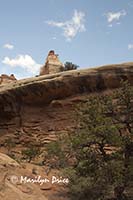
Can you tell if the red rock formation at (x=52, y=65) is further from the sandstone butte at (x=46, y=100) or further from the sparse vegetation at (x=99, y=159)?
the sparse vegetation at (x=99, y=159)

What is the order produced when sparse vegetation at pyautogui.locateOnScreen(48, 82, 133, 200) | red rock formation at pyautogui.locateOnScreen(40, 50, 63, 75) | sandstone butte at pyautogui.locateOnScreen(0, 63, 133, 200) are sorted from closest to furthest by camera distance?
sparse vegetation at pyautogui.locateOnScreen(48, 82, 133, 200), sandstone butte at pyautogui.locateOnScreen(0, 63, 133, 200), red rock formation at pyautogui.locateOnScreen(40, 50, 63, 75)

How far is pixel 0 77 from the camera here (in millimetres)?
41969

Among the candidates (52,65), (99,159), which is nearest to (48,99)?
(99,159)

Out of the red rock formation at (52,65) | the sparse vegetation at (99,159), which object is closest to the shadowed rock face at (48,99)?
the sparse vegetation at (99,159)

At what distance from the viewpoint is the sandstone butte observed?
2383cm

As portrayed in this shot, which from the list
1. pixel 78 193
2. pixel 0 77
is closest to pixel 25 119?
pixel 78 193

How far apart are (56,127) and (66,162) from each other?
8.36 metres

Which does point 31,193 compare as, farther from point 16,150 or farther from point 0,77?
point 0,77

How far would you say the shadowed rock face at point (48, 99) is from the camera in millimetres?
23828

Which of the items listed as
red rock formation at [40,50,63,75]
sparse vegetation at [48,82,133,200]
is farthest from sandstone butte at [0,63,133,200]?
red rock formation at [40,50,63,75]

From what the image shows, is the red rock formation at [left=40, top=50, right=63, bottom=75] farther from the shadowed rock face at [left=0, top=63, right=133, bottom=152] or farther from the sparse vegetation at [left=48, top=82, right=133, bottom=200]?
the sparse vegetation at [left=48, top=82, right=133, bottom=200]

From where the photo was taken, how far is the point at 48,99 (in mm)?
25469

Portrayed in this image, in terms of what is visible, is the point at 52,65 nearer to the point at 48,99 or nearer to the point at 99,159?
the point at 48,99

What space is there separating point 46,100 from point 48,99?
0.19m
